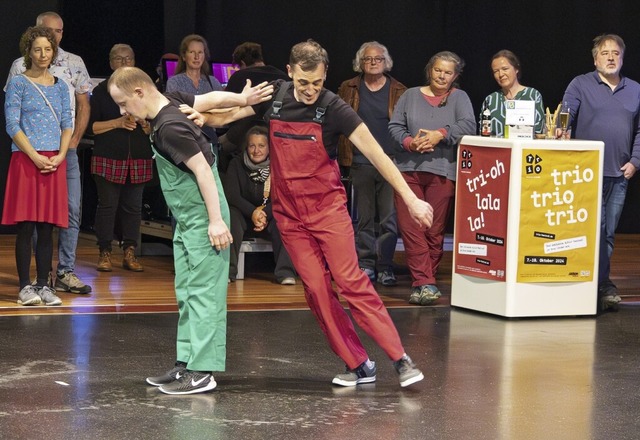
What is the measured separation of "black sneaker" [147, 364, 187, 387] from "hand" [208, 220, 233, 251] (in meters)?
0.53

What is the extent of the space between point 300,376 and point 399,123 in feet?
7.74

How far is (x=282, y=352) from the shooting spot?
18.4 ft

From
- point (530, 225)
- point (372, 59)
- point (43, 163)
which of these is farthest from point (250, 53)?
point (530, 225)

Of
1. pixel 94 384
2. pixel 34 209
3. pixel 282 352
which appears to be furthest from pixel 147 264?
pixel 94 384

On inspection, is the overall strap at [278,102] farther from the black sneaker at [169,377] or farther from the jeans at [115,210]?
the jeans at [115,210]

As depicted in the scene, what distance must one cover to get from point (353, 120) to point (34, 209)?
2404 mm

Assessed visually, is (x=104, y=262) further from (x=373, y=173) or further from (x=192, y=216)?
(x=192, y=216)

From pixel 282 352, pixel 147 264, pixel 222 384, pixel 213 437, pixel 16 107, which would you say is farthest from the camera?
pixel 147 264

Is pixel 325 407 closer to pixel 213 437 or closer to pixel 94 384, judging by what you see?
pixel 213 437

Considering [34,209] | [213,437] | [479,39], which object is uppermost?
[479,39]

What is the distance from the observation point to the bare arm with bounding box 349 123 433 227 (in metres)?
4.61

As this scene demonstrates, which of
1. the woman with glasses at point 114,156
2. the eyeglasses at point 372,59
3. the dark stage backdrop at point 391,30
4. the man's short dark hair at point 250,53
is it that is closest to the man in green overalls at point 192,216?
the eyeglasses at point 372,59

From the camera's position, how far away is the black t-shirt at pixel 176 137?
4488 mm

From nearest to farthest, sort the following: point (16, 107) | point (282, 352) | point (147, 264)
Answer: point (282, 352)
point (16, 107)
point (147, 264)
